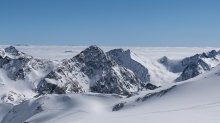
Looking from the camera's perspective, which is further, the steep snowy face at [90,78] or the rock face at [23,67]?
the rock face at [23,67]

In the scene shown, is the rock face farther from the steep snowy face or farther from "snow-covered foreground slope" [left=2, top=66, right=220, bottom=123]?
"snow-covered foreground slope" [left=2, top=66, right=220, bottom=123]

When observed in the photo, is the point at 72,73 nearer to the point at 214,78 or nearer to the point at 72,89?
the point at 72,89

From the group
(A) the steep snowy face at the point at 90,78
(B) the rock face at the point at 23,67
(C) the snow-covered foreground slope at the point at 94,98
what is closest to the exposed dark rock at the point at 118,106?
(C) the snow-covered foreground slope at the point at 94,98

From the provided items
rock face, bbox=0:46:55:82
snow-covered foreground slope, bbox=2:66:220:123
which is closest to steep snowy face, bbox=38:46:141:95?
rock face, bbox=0:46:55:82

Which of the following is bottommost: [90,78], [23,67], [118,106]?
[90,78]

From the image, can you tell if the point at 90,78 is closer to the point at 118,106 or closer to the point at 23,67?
the point at 23,67

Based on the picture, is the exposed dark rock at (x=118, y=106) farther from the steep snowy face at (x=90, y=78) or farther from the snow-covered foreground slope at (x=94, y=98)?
the steep snowy face at (x=90, y=78)

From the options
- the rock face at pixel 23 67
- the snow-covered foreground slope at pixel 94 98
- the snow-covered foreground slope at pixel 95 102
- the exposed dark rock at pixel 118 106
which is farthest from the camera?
the rock face at pixel 23 67

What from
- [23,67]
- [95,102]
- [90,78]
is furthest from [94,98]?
[23,67]

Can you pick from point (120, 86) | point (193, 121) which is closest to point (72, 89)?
point (120, 86)
